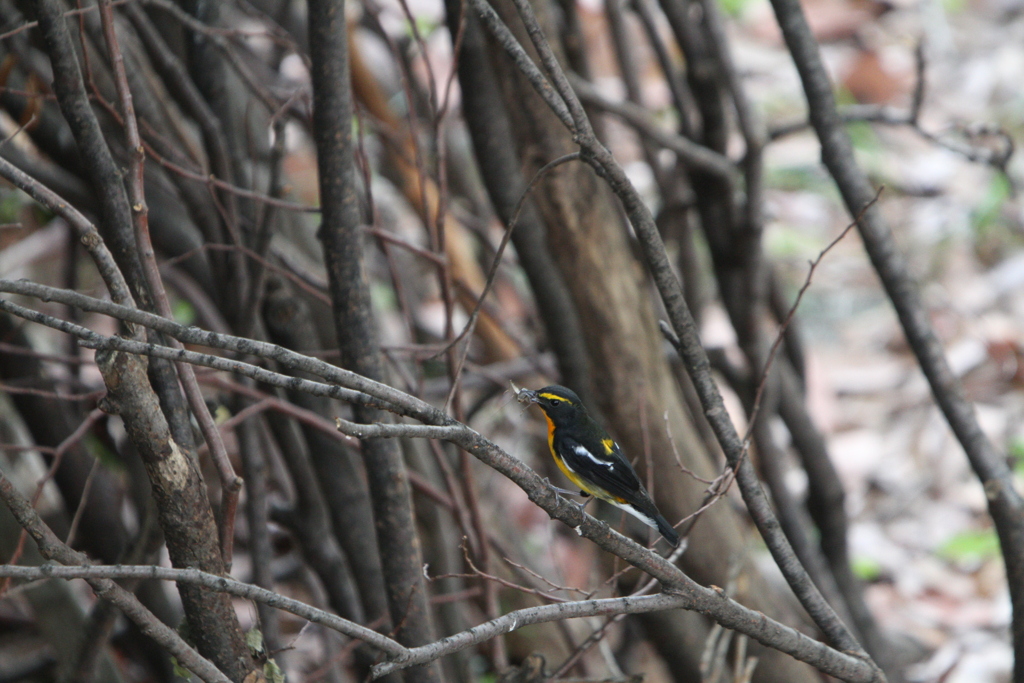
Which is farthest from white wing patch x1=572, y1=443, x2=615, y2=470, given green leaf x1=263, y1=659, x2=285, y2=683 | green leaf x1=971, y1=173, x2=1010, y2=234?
green leaf x1=971, y1=173, x2=1010, y2=234

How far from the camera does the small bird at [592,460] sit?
7.01ft

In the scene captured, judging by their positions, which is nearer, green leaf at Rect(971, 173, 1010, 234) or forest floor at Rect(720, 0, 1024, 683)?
forest floor at Rect(720, 0, 1024, 683)

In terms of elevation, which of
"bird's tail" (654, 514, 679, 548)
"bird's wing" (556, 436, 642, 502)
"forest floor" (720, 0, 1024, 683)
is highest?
"forest floor" (720, 0, 1024, 683)

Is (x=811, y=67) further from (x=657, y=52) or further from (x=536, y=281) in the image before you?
(x=657, y=52)

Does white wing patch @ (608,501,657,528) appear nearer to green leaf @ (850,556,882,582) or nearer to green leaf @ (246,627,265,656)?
green leaf @ (246,627,265,656)

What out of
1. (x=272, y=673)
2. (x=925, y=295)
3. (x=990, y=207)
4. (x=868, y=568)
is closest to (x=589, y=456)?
(x=272, y=673)

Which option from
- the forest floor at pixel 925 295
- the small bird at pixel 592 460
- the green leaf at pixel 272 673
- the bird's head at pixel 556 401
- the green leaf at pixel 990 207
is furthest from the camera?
the green leaf at pixel 990 207

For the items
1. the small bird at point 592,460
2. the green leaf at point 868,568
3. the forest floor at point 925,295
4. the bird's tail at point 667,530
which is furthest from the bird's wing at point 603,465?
the green leaf at point 868,568

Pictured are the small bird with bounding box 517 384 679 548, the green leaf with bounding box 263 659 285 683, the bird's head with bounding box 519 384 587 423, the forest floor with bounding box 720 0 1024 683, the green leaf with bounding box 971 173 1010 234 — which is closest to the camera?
the green leaf with bounding box 263 659 285 683

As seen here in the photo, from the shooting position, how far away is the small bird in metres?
2.14

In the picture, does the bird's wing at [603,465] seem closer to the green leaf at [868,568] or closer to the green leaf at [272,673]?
the green leaf at [272,673]

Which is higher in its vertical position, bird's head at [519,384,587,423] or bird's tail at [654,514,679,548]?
bird's head at [519,384,587,423]

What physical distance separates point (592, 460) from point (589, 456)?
0.06 feet

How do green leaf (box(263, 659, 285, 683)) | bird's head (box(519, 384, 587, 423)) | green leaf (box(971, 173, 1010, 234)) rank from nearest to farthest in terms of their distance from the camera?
green leaf (box(263, 659, 285, 683)), bird's head (box(519, 384, 587, 423)), green leaf (box(971, 173, 1010, 234))
